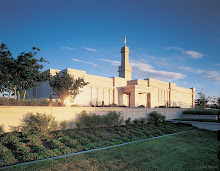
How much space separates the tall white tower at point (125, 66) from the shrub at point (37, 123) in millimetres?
36435

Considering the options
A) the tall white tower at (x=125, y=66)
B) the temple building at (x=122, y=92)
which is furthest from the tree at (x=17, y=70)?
the tall white tower at (x=125, y=66)

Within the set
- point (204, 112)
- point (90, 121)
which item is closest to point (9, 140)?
point (90, 121)

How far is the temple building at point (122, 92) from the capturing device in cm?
2624

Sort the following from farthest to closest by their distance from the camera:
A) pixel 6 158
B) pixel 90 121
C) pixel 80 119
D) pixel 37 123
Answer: pixel 80 119
pixel 90 121
pixel 37 123
pixel 6 158

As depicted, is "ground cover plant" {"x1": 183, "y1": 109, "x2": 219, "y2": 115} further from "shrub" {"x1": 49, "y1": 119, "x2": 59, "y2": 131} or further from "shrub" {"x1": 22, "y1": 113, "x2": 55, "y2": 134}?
"shrub" {"x1": 22, "y1": 113, "x2": 55, "y2": 134}

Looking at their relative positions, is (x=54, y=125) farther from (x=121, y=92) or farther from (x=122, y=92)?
(x=122, y=92)

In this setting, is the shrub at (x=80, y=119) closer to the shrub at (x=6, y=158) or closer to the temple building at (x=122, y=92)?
the shrub at (x=6, y=158)

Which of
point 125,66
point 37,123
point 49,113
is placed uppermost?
point 125,66

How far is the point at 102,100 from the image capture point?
29.4 meters

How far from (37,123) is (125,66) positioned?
37706mm

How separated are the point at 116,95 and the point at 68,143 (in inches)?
934

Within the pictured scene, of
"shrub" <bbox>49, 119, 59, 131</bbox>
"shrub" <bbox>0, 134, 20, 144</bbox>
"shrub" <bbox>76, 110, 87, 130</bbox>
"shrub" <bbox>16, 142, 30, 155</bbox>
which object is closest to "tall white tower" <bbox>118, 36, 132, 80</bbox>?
"shrub" <bbox>76, 110, 87, 130</bbox>

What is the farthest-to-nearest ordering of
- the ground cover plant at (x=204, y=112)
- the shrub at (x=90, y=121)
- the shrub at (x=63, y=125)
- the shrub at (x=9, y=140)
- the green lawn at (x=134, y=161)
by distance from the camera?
1. the ground cover plant at (x=204, y=112)
2. the shrub at (x=90, y=121)
3. the shrub at (x=63, y=125)
4. the shrub at (x=9, y=140)
5. the green lawn at (x=134, y=161)

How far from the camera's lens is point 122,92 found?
32375 millimetres
